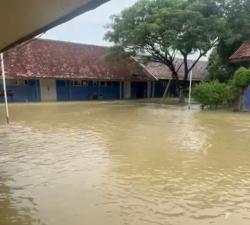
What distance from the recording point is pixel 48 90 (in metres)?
29.1

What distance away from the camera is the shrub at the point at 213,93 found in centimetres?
2112

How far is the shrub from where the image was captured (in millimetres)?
21125

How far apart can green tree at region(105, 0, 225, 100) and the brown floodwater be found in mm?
12140

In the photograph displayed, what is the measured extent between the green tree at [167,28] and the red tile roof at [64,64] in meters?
4.50

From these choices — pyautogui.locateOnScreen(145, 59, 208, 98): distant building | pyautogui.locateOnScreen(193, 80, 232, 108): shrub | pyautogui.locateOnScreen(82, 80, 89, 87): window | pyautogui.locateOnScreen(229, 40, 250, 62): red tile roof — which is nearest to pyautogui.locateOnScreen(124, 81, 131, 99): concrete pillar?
pyautogui.locateOnScreen(145, 59, 208, 98): distant building

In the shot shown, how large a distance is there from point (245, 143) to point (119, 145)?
387cm

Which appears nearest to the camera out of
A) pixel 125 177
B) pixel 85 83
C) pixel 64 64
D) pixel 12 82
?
pixel 125 177

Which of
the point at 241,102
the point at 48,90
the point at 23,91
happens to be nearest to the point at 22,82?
the point at 23,91

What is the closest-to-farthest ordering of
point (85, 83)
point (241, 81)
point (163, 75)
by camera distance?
point (241, 81) → point (85, 83) → point (163, 75)

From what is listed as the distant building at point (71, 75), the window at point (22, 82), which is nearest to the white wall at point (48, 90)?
the distant building at point (71, 75)

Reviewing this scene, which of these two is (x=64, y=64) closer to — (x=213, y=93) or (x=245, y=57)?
(x=213, y=93)

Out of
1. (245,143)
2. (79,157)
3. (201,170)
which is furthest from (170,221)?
(245,143)

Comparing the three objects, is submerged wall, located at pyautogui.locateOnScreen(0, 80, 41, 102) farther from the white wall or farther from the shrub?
the shrub

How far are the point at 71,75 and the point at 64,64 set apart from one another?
1.54 m
